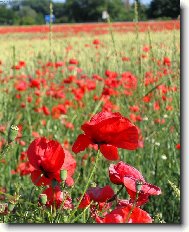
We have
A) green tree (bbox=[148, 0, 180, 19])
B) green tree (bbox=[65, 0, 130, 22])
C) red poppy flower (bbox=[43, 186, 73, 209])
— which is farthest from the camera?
green tree (bbox=[65, 0, 130, 22])

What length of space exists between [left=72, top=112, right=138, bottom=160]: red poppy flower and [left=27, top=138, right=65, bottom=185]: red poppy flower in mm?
43

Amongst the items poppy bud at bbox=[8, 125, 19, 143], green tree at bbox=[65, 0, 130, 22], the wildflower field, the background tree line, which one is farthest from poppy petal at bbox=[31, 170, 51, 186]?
green tree at bbox=[65, 0, 130, 22]

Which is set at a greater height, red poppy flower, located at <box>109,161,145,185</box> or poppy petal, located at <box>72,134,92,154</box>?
poppy petal, located at <box>72,134,92,154</box>

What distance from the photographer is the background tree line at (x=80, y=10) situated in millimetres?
1489

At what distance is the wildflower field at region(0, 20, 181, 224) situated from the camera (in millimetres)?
781

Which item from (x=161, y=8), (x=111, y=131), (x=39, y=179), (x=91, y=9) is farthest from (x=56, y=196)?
(x=91, y=9)

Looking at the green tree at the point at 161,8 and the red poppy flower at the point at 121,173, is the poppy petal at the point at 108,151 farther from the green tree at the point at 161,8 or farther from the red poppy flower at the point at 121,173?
the green tree at the point at 161,8

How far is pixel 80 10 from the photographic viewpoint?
161 centimetres

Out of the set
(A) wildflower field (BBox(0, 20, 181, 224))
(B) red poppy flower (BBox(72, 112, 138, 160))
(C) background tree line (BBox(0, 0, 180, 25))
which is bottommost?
(A) wildflower field (BBox(0, 20, 181, 224))

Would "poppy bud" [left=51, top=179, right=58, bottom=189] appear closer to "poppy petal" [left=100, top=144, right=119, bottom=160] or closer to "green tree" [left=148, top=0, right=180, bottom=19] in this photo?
"poppy petal" [left=100, top=144, right=119, bottom=160]

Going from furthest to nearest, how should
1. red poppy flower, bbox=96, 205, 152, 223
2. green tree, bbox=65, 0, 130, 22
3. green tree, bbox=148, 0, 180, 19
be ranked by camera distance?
green tree, bbox=65, 0, 130, 22, green tree, bbox=148, 0, 180, 19, red poppy flower, bbox=96, 205, 152, 223

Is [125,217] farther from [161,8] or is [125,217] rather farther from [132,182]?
[161,8]

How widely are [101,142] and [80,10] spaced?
0.89 meters

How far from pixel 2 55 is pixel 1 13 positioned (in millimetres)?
1255
